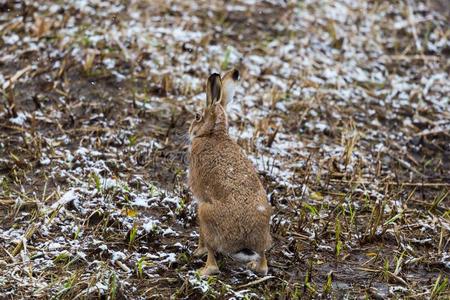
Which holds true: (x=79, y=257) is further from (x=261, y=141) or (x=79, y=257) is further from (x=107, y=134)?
(x=261, y=141)

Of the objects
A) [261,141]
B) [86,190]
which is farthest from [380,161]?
[86,190]

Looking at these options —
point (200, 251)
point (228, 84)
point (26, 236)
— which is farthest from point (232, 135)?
point (26, 236)

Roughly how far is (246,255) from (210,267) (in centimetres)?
25

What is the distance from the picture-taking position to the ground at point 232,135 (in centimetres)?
471

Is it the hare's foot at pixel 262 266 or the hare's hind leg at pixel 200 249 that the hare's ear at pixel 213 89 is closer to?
the hare's hind leg at pixel 200 249

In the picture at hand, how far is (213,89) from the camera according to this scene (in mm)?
5164

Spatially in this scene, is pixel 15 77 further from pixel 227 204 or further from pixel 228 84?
pixel 227 204

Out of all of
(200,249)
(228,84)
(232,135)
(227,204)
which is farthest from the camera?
(232,135)

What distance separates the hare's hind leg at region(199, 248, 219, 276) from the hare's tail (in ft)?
0.44

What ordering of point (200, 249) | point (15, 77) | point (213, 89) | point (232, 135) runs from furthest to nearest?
point (15, 77)
point (232, 135)
point (213, 89)
point (200, 249)

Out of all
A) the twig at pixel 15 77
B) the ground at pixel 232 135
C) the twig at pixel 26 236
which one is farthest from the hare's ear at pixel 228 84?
the twig at pixel 15 77

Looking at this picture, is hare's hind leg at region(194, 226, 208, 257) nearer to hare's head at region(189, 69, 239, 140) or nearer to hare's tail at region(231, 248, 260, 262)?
hare's tail at region(231, 248, 260, 262)

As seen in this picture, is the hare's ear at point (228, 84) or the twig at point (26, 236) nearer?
the twig at point (26, 236)

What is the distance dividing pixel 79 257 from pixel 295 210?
184 cm
